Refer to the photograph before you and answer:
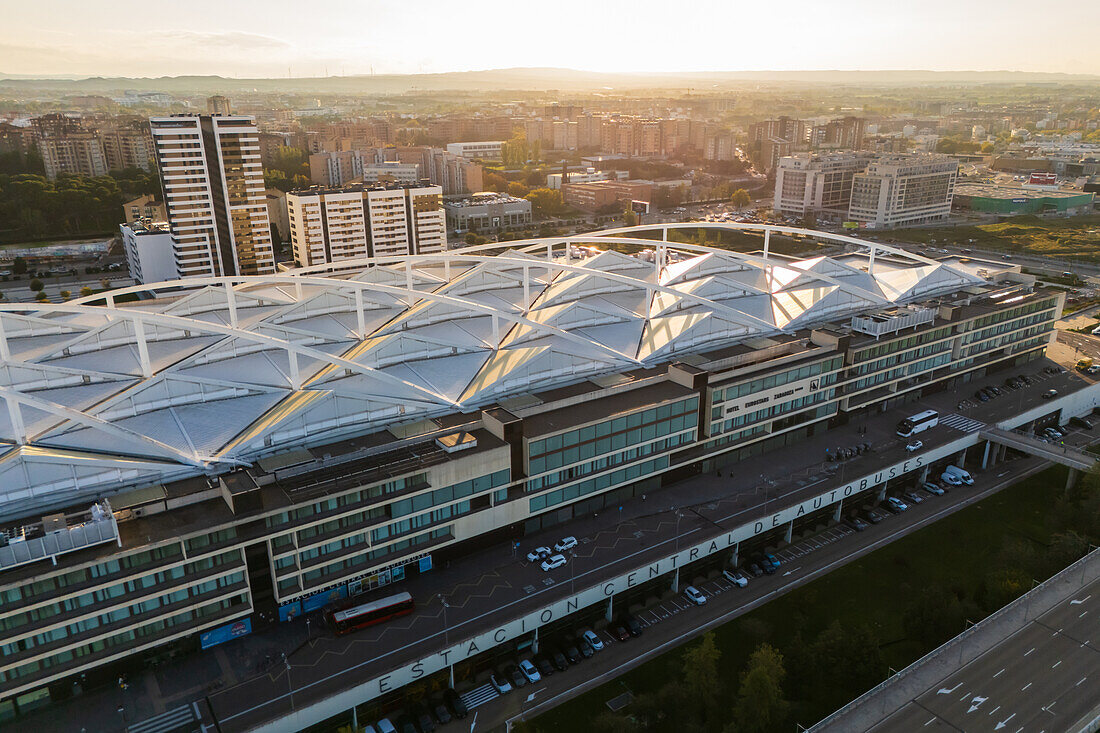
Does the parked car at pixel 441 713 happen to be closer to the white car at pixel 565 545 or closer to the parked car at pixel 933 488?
the white car at pixel 565 545

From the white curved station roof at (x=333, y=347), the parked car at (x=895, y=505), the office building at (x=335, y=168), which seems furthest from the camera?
the office building at (x=335, y=168)

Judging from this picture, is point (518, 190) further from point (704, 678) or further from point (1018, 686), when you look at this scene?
point (1018, 686)

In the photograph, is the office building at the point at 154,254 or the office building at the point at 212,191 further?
the office building at the point at 154,254

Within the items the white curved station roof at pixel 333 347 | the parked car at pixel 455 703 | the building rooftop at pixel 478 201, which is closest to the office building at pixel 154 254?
the white curved station roof at pixel 333 347

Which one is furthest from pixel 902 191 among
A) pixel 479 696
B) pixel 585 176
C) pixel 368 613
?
pixel 368 613

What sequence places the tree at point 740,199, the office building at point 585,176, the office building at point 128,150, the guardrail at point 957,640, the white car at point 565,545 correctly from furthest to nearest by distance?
the office building at point 585,176 → the office building at point 128,150 → the tree at point 740,199 → the white car at point 565,545 → the guardrail at point 957,640

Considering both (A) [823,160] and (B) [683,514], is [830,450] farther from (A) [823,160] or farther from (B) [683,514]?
(A) [823,160]

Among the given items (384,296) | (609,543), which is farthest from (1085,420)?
(384,296)
